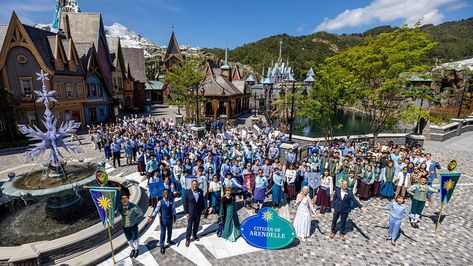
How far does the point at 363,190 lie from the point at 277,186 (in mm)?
4206

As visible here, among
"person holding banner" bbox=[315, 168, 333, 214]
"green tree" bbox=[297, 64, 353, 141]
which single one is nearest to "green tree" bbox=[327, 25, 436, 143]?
"green tree" bbox=[297, 64, 353, 141]

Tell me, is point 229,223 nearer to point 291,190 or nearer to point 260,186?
point 260,186

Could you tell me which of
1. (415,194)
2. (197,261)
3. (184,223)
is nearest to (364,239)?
(415,194)

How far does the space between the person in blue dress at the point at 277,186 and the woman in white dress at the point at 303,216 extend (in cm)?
181

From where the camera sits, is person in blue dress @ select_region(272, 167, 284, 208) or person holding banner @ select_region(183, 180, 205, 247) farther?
person in blue dress @ select_region(272, 167, 284, 208)

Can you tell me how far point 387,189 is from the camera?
438 inches

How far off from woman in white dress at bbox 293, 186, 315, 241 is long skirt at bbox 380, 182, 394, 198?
517 cm

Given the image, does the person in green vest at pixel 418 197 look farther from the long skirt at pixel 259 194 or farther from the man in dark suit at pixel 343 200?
the long skirt at pixel 259 194

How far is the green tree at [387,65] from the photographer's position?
14.9 meters

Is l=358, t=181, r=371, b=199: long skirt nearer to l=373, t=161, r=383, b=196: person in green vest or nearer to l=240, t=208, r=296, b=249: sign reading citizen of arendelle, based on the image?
l=373, t=161, r=383, b=196: person in green vest

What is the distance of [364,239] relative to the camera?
8367 millimetres

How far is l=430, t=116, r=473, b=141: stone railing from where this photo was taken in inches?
932

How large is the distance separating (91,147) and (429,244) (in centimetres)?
2309

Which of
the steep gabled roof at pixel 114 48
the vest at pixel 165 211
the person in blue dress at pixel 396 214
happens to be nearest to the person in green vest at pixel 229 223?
the vest at pixel 165 211
